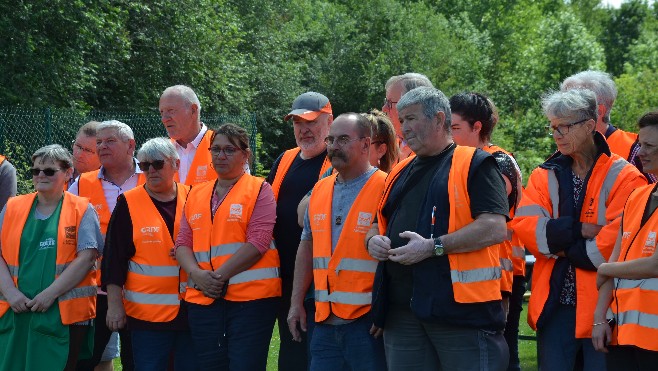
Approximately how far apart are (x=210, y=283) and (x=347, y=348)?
1.11 m

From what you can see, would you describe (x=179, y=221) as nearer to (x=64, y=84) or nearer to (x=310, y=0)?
(x=64, y=84)

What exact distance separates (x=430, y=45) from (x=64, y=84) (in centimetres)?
1957

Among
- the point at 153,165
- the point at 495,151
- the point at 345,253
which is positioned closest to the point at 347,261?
the point at 345,253

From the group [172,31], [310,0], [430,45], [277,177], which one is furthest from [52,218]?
[310,0]

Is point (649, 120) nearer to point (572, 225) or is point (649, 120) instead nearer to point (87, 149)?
point (572, 225)

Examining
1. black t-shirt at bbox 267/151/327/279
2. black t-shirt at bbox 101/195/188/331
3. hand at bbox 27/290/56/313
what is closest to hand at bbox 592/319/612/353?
black t-shirt at bbox 267/151/327/279

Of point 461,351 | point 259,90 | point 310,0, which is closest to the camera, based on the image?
point 461,351

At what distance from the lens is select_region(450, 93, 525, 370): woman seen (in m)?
5.76

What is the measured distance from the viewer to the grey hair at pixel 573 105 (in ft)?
17.2

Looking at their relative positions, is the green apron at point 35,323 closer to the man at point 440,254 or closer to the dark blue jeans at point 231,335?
the dark blue jeans at point 231,335

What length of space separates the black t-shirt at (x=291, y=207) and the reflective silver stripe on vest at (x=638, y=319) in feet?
7.87

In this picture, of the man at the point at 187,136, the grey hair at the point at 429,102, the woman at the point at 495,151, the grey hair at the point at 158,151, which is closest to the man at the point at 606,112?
the woman at the point at 495,151

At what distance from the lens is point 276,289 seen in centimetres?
626

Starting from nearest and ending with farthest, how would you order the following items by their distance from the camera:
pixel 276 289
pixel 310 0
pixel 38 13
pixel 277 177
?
pixel 276 289 → pixel 277 177 → pixel 38 13 → pixel 310 0
